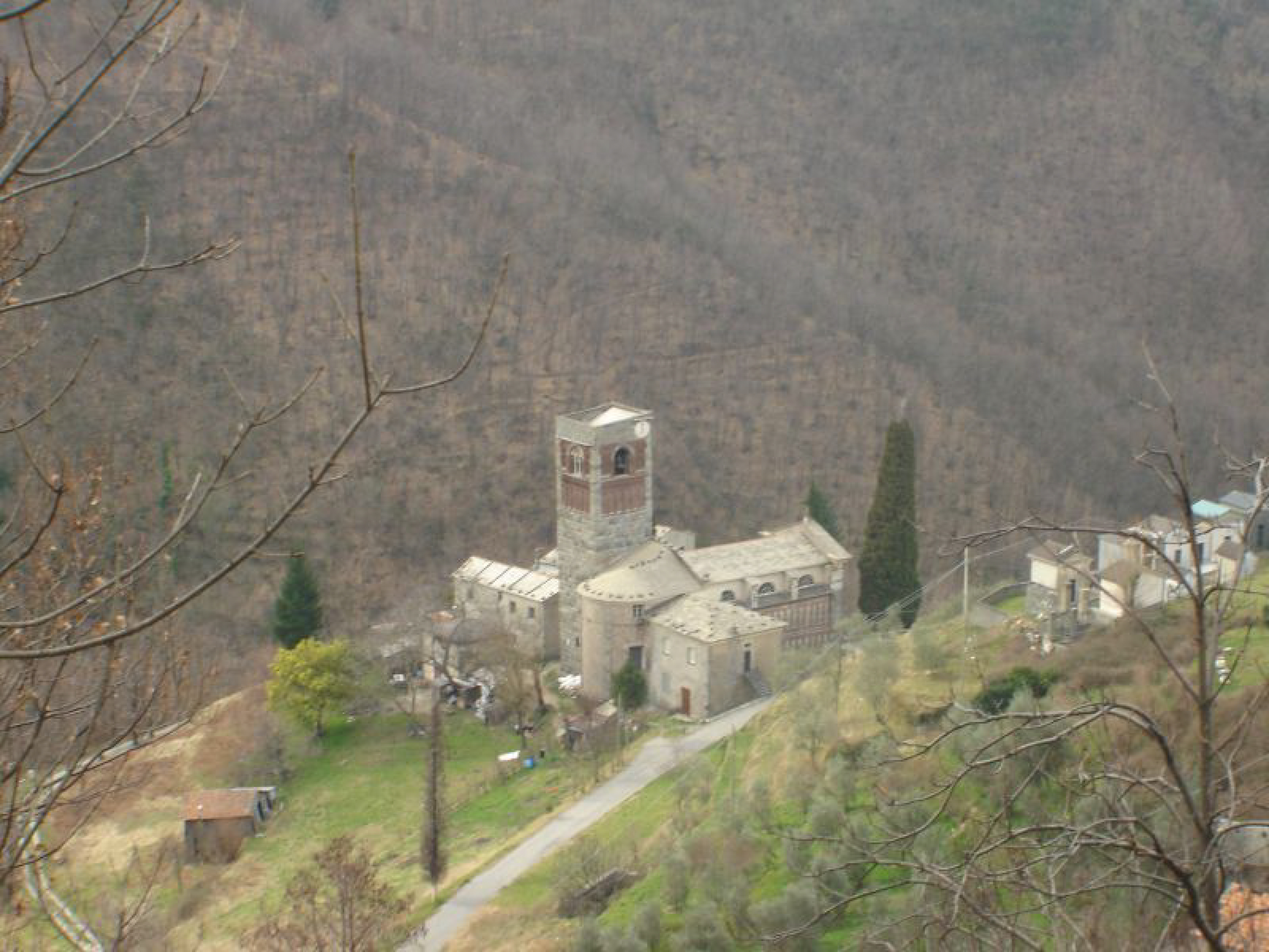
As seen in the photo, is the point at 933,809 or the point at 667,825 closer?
the point at 933,809

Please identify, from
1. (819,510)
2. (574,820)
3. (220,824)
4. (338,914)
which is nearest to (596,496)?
(819,510)

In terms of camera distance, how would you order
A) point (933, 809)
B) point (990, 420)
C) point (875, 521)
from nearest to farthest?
point (933, 809)
point (875, 521)
point (990, 420)

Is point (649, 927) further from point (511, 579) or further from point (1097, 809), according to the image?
point (511, 579)

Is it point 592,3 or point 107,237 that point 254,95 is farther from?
point 592,3

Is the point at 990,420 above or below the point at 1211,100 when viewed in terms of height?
below

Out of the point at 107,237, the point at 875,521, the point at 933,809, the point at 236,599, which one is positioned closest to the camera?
the point at 933,809

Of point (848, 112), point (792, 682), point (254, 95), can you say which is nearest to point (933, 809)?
point (792, 682)
